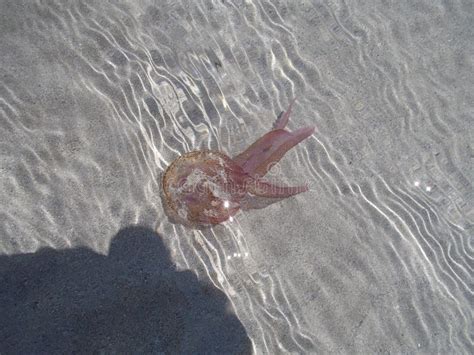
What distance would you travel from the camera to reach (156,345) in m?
3.48

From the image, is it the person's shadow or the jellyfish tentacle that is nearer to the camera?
the person's shadow

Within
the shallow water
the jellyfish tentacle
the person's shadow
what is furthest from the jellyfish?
the person's shadow

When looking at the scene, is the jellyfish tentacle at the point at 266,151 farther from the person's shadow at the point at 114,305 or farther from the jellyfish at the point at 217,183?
the person's shadow at the point at 114,305

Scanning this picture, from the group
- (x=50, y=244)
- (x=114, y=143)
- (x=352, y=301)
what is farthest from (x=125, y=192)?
(x=352, y=301)

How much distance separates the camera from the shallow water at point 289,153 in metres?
3.71

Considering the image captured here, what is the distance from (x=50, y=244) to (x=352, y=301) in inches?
113

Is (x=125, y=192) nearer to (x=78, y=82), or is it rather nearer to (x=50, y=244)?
(x=50, y=244)

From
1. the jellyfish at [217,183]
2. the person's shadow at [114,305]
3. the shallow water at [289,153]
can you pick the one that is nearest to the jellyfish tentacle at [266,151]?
the jellyfish at [217,183]

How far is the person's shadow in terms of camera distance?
3309mm

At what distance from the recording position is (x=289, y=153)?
419 centimetres

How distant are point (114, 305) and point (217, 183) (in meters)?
1.43

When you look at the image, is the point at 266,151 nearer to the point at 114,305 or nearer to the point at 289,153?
the point at 289,153

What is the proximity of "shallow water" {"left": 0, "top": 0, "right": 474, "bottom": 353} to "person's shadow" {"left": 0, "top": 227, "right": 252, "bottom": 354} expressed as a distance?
13cm

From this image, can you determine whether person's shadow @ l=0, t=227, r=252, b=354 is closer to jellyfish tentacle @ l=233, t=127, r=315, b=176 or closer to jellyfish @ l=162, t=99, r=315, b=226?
jellyfish @ l=162, t=99, r=315, b=226
